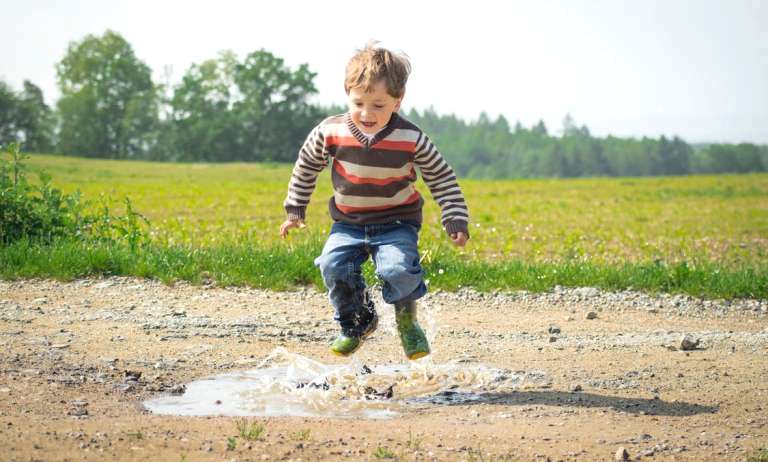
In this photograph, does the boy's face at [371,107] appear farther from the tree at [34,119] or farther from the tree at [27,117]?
the tree at [34,119]

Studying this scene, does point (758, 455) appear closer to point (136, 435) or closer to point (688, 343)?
point (688, 343)

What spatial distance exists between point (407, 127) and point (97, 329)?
2679mm

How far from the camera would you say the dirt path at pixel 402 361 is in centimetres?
431

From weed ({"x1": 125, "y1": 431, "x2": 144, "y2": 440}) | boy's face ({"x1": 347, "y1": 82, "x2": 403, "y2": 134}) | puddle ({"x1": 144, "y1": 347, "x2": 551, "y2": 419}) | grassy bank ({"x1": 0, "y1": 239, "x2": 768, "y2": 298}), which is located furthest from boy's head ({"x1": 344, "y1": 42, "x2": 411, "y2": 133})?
grassy bank ({"x1": 0, "y1": 239, "x2": 768, "y2": 298})

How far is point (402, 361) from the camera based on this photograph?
6.42m

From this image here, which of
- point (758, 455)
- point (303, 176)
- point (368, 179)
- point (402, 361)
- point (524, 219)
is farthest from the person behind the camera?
point (524, 219)

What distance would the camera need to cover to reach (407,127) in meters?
5.55

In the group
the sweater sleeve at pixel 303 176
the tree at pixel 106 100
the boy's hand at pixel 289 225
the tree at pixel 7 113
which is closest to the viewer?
the sweater sleeve at pixel 303 176

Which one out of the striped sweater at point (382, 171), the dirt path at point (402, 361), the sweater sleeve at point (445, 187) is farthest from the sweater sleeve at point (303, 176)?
the dirt path at point (402, 361)

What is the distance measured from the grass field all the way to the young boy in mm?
483

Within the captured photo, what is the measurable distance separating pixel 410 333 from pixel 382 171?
34.9 inches

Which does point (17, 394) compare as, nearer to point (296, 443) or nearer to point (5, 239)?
point (296, 443)

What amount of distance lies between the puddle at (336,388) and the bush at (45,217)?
375 centimetres

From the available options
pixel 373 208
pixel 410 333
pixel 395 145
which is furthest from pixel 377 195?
pixel 410 333
